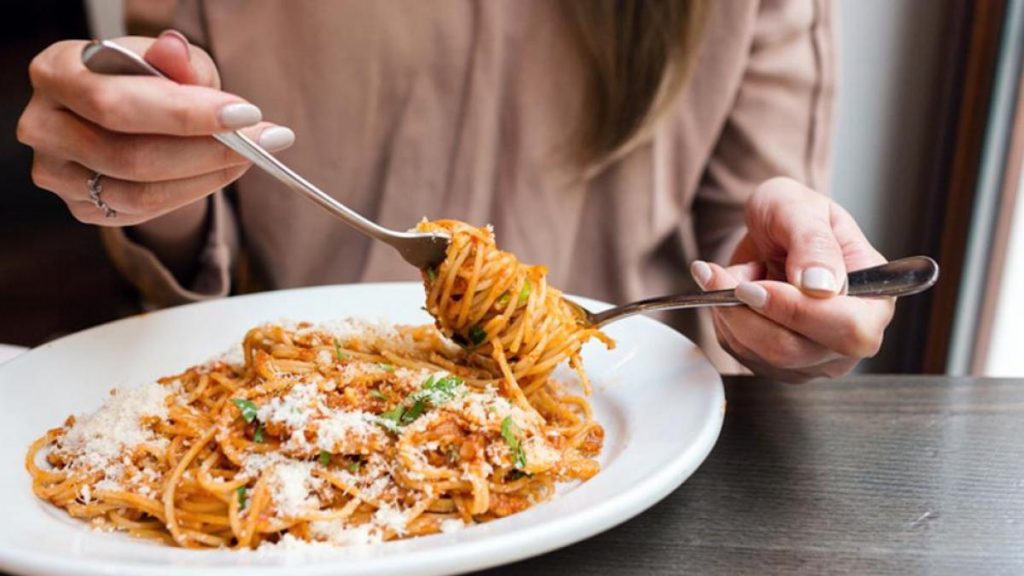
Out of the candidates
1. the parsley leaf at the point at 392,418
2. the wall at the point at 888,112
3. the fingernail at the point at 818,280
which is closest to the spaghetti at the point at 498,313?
the parsley leaf at the point at 392,418

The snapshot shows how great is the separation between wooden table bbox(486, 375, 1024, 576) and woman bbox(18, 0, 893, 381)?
1.92 feet

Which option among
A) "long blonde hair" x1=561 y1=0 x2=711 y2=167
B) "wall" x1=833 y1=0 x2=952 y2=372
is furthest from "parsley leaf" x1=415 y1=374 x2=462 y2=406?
"wall" x1=833 y1=0 x2=952 y2=372

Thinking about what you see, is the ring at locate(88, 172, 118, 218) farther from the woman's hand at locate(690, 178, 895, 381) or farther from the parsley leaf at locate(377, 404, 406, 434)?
the woman's hand at locate(690, 178, 895, 381)

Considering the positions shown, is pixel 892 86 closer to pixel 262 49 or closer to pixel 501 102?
pixel 501 102

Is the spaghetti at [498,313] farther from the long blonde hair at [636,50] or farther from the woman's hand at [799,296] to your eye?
the long blonde hair at [636,50]

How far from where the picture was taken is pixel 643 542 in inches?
39.3

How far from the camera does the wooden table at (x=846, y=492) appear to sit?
3.16ft

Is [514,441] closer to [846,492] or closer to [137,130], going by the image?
[846,492]

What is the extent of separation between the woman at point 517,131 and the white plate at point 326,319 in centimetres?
43

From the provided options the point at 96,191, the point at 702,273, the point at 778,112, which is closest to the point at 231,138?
the point at 96,191

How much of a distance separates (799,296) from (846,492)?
0.82 ft

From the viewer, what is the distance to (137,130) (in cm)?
99

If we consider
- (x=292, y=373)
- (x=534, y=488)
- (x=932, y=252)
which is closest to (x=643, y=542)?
(x=534, y=488)

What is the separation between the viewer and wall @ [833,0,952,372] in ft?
8.55
